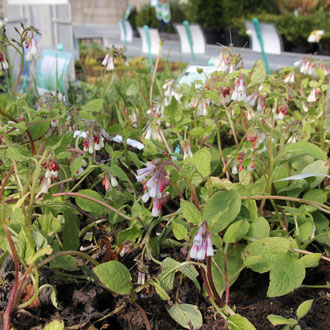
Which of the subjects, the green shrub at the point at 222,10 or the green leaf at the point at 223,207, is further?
the green shrub at the point at 222,10

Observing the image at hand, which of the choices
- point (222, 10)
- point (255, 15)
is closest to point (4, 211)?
point (255, 15)

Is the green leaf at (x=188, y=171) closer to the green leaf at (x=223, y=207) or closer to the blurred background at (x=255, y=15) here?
the green leaf at (x=223, y=207)

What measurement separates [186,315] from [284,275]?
10.2 inches

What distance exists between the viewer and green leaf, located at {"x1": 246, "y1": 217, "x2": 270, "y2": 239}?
1.13 metres

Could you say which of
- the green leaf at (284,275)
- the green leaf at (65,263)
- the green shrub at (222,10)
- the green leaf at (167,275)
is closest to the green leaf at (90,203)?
the green leaf at (65,263)

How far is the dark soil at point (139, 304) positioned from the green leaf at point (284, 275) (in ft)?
Answer: 0.38

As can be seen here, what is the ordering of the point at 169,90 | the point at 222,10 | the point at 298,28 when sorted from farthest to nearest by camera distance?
the point at 222,10 < the point at 298,28 < the point at 169,90

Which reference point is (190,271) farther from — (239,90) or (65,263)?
(239,90)

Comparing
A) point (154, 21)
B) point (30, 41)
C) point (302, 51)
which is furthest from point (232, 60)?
point (154, 21)

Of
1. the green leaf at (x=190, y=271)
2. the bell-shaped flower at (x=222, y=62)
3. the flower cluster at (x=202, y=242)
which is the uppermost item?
the bell-shaped flower at (x=222, y=62)

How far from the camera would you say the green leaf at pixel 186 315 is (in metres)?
1.01

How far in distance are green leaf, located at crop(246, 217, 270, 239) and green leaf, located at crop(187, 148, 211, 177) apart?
22 centimetres

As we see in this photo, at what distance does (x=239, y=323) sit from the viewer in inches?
36.4

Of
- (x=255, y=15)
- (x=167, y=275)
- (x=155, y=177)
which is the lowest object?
(x=167, y=275)
